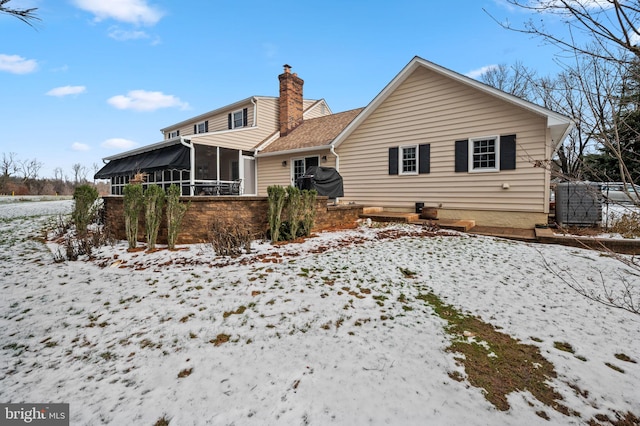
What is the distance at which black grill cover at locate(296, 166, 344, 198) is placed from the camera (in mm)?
9672

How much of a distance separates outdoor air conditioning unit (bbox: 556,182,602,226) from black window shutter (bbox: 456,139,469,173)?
264 centimetres

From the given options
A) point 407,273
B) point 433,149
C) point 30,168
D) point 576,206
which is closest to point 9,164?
point 30,168

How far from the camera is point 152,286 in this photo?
4.14m

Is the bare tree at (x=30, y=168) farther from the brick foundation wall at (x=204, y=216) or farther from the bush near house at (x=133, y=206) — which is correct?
the bush near house at (x=133, y=206)

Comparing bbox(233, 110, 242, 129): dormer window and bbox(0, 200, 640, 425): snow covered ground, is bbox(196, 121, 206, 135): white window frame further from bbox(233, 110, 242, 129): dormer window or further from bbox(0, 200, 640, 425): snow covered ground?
bbox(0, 200, 640, 425): snow covered ground

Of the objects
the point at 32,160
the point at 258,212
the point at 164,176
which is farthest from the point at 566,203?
the point at 32,160

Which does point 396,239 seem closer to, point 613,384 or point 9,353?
point 613,384

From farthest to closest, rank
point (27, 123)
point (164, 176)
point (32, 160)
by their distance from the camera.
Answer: point (32, 160) → point (27, 123) → point (164, 176)

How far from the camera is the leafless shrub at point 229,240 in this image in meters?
5.66

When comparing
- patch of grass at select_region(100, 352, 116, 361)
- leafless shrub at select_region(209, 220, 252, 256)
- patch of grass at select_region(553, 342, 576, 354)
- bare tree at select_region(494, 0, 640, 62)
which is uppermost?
bare tree at select_region(494, 0, 640, 62)

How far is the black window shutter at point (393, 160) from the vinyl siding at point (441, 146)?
0.59ft

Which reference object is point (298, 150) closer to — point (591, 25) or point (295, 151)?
point (295, 151)

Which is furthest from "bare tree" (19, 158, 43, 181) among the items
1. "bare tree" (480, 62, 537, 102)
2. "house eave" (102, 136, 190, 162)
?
"bare tree" (480, 62, 537, 102)

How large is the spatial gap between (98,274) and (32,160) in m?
48.3
